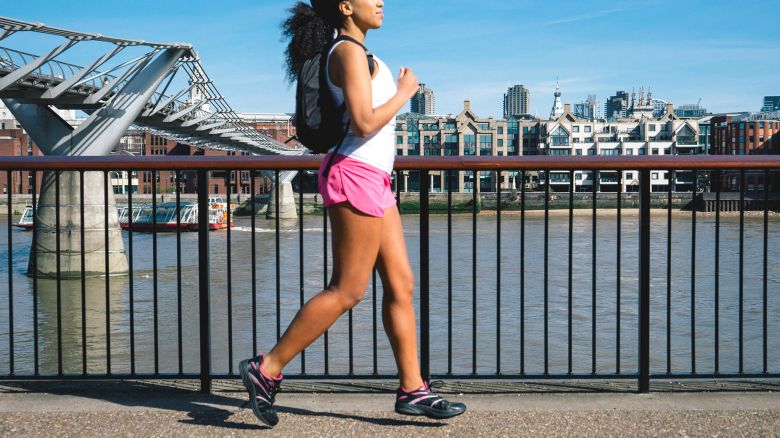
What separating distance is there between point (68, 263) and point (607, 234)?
83.1 feet

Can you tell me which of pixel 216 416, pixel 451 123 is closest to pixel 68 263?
pixel 216 416

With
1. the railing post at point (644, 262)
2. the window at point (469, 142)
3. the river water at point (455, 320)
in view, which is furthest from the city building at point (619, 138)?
the railing post at point (644, 262)

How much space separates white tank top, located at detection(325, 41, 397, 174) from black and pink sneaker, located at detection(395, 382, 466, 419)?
0.69 m

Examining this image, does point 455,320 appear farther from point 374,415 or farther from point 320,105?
point 320,105

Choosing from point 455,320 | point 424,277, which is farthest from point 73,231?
point 424,277

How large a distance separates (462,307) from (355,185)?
13073 mm

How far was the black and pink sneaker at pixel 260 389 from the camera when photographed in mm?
2809

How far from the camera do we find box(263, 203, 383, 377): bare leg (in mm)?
2699

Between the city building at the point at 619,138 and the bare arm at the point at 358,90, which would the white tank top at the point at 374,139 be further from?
the city building at the point at 619,138

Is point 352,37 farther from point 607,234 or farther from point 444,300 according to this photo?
point 607,234

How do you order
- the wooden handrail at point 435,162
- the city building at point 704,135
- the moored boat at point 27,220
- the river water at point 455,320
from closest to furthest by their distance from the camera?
the wooden handrail at point 435,162, the river water at point 455,320, the moored boat at point 27,220, the city building at point 704,135

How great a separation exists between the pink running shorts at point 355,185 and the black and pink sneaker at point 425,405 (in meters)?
0.57

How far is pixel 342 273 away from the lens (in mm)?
2736

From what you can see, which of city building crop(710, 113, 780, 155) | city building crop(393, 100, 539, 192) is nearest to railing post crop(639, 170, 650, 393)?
city building crop(710, 113, 780, 155)
